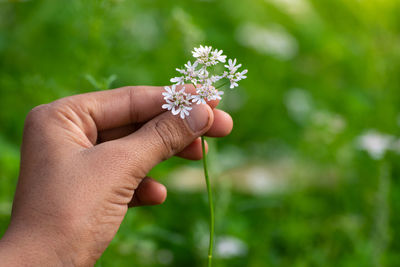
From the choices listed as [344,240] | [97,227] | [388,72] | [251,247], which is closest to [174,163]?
[251,247]

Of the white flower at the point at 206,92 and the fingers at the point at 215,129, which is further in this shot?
the fingers at the point at 215,129

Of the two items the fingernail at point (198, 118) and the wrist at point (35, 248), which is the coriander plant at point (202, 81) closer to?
the fingernail at point (198, 118)

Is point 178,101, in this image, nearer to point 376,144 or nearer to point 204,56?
point 204,56

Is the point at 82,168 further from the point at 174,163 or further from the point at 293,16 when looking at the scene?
the point at 293,16

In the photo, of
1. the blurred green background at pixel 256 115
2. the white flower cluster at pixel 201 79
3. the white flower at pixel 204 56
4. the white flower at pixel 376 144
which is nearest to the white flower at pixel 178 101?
the white flower cluster at pixel 201 79

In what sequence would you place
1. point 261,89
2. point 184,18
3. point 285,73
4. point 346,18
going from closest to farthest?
point 184,18
point 261,89
point 285,73
point 346,18

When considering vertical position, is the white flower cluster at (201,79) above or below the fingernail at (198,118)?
above

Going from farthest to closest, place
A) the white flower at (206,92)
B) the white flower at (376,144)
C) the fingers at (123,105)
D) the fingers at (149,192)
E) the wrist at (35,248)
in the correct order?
the white flower at (376,144)
the fingers at (149,192)
the fingers at (123,105)
the white flower at (206,92)
the wrist at (35,248)
